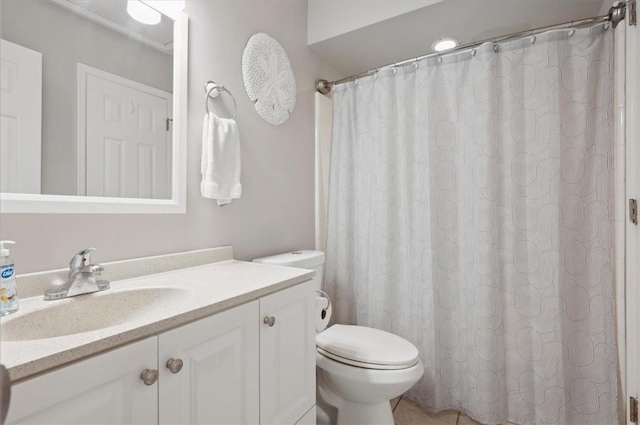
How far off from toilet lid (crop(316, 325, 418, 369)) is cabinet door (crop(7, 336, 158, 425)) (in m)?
0.87

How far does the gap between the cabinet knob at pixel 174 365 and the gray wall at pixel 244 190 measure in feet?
1.89

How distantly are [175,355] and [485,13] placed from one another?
2028 mm

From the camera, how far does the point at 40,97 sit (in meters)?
1.02

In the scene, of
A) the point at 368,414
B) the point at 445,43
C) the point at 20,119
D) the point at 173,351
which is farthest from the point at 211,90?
the point at 368,414

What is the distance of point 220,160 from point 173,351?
2.85ft

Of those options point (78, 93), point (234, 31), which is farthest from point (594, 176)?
point (78, 93)

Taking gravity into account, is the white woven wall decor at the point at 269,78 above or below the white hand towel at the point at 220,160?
above

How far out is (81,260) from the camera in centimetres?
100

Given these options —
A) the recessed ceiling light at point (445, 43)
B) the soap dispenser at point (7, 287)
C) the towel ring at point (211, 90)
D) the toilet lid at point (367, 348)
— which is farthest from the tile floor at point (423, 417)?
the recessed ceiling light at point (445, 43)

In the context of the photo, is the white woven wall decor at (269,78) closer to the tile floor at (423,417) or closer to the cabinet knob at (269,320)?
the cabinet knob at (269,320)

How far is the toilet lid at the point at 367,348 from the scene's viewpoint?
138cm

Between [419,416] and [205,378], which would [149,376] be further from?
[419,416]

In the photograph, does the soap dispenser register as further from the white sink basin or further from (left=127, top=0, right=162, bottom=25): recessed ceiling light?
(left=127, top=0, right=162, bottom=25): recessed ceiling light

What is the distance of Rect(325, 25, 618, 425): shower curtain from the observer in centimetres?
141
